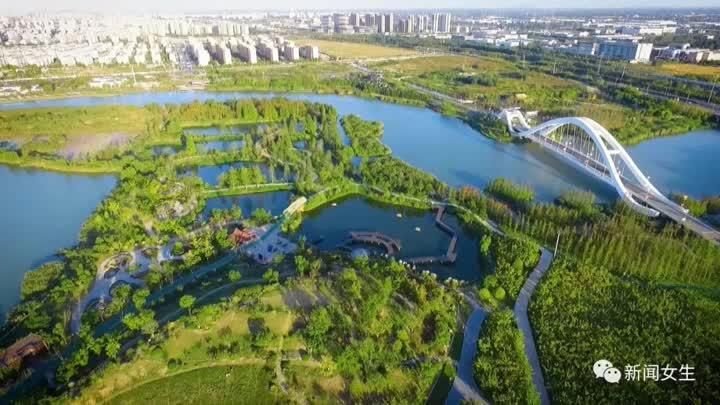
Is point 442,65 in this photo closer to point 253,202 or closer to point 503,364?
point 253,202

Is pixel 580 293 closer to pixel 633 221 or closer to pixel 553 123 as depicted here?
pixel 633 221

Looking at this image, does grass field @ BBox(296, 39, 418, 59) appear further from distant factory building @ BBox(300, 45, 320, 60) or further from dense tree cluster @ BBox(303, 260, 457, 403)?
dense tree cluster @ BBox(303, 260, 457, 403)

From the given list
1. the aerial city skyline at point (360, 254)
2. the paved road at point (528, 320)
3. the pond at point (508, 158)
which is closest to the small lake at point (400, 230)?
the aerial city skyline at point (360, 254)

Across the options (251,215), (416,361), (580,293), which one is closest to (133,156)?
(251,215)

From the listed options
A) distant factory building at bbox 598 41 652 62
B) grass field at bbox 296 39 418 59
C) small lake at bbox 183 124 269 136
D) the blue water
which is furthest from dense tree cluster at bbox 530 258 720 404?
distant factory building at bbox 598 41 652 62

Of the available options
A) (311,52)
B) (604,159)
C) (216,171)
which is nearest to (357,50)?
(311,52)

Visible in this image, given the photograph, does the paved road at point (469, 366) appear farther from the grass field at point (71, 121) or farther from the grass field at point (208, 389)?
the grass field at point (71, 121)
